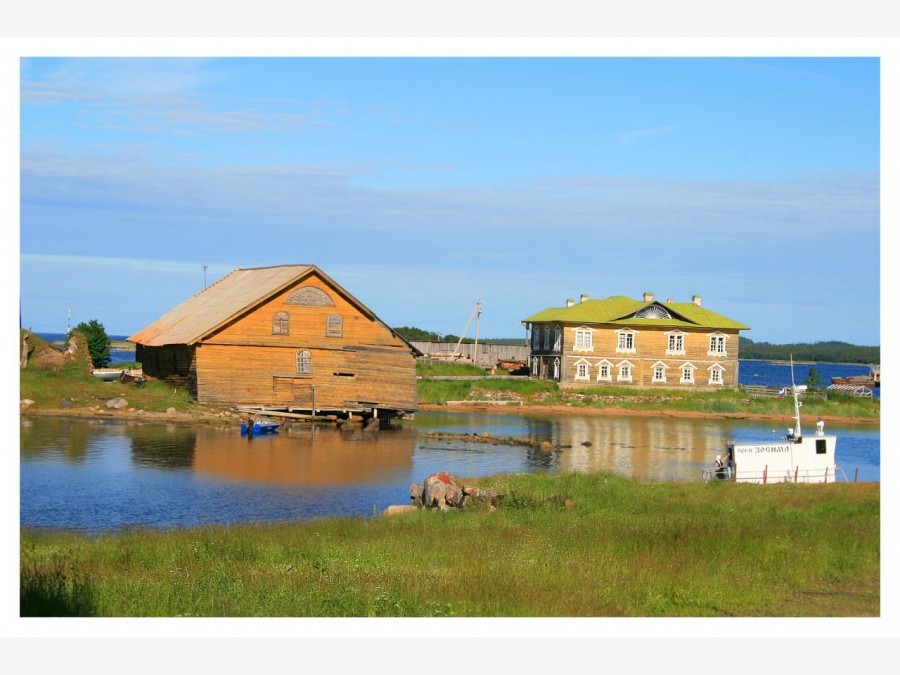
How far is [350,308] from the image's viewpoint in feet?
163

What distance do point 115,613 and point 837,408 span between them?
62979mm

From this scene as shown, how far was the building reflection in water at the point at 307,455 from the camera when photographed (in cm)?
3172

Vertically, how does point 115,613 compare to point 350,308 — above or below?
below

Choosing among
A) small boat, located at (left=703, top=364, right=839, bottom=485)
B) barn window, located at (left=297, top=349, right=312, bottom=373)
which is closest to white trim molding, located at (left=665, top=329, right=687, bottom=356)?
barn window, located at (left=297, top=349, right=312, bottom=373)

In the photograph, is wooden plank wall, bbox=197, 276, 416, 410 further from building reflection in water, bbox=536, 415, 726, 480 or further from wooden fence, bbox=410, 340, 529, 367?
wooden fence, bbox=410, 340, 529, 367

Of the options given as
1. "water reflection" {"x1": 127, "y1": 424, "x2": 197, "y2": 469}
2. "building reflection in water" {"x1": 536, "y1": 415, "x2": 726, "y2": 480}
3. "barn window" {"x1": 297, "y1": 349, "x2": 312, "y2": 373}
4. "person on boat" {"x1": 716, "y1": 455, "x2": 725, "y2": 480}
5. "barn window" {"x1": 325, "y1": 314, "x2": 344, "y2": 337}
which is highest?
"barn window" {"x1": 325, "y1": 314, "x2": 344, "y2": 337}

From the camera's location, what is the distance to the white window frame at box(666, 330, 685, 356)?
225 feet

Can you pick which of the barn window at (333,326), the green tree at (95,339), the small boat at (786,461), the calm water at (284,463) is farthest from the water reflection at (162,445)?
the green tree at (95,339)

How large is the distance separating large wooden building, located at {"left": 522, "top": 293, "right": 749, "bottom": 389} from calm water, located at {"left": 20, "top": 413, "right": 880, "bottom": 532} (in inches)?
514

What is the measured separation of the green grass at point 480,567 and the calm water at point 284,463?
496 centimetres

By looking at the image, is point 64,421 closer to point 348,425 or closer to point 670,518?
point 348,425

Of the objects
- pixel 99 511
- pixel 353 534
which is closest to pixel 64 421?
pixel 99 511

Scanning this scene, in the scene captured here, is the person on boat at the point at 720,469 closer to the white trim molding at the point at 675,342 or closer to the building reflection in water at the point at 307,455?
the building reflection in water at the point at 307,455

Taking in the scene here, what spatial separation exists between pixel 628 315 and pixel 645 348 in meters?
2.61
